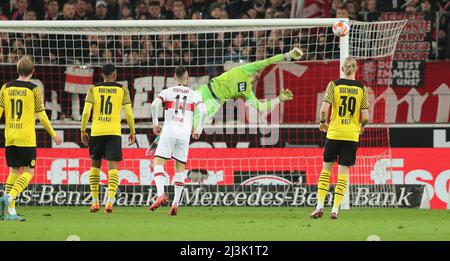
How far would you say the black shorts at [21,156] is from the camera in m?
13.5

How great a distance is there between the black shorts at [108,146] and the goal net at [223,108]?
2784mm

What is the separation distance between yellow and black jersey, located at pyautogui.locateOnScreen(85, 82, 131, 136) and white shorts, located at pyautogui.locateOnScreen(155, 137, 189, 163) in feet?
2.51

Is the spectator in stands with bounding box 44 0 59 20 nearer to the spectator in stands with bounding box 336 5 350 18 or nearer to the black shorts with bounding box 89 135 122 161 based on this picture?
the spectator in stands with bounding box 336 5 350 18

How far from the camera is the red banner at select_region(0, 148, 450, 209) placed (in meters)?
18.3

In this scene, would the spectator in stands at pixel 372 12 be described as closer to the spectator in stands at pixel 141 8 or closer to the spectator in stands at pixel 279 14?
the spectator in stands at pixel 279 14

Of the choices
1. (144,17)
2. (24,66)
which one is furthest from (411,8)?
(24,66)

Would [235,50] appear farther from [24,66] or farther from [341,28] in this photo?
[24,66]

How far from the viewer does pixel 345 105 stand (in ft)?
45.9

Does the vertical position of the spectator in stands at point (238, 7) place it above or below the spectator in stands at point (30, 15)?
above

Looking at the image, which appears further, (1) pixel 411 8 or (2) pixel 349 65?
(1) pixel 411 8

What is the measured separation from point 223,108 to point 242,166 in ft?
4.96

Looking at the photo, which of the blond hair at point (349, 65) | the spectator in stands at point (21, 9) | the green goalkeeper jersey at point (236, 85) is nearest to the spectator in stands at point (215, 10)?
the green goalkeeper jersey at point (236, 85)

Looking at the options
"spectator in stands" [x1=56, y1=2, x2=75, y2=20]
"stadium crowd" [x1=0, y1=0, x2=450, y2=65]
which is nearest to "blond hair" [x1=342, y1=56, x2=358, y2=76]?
"stadium crowd" [x1=0, y1=0, x2=450, y2=65]
